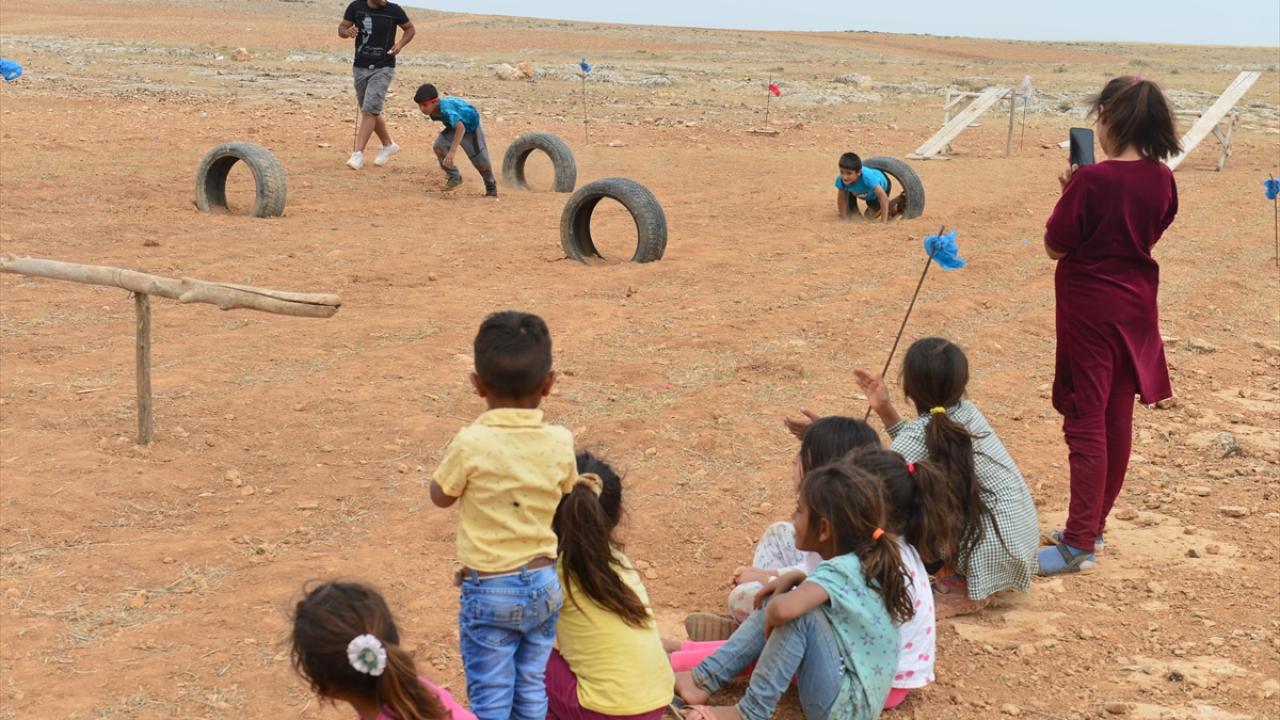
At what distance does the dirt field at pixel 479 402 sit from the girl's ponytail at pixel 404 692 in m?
0.86

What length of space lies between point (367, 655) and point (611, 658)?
1.09 meters

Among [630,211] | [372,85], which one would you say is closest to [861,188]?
[630,211]

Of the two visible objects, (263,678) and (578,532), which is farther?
(263,678)

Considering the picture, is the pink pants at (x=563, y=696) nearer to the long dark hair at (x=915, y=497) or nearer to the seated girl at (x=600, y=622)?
the seated girl at (x=600, y=622)

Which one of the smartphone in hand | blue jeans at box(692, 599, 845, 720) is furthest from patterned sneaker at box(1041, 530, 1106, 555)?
blue jeans at box(692, 599, 845, 720)

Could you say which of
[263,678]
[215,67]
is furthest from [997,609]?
[215,67]

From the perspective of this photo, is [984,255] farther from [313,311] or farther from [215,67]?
[215,67]

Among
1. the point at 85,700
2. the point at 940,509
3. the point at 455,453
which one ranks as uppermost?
the point at 455,453

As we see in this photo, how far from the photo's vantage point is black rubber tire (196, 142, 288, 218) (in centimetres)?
1131

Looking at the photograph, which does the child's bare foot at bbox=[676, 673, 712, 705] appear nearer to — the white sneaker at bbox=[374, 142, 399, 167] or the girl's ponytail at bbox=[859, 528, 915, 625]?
the girl's ponytail at bbox=[859, 528, 915, 625]

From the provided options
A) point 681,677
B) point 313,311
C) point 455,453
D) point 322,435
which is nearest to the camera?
point 455,453

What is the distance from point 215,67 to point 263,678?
80.0ft

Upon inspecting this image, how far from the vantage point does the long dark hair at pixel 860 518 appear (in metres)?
3.80

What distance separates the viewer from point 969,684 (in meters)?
4.30
